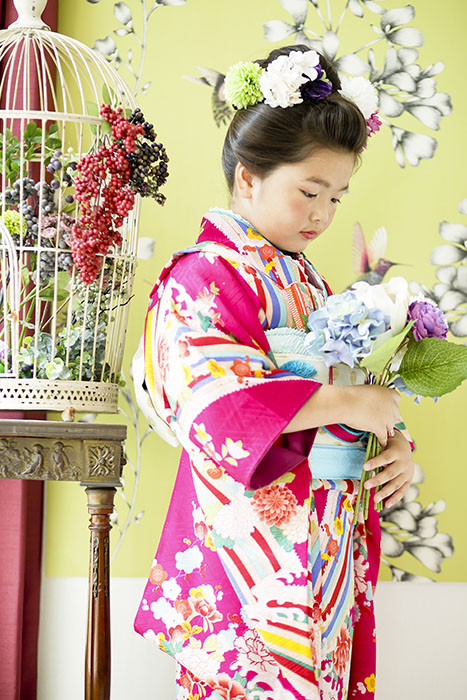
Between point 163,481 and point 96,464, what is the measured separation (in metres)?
0.48

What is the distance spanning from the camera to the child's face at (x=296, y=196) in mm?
1161

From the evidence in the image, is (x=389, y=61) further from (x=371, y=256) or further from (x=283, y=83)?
(x=283, y=83)

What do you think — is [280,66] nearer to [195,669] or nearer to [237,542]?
[237,542]

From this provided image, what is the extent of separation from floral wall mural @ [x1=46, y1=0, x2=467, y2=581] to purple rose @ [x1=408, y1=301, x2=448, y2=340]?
61 centimetres

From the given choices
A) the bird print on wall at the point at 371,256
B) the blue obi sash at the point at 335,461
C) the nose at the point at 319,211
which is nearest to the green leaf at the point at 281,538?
the blue obi sash at the point at 335,461

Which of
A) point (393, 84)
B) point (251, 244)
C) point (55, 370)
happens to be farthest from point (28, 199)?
point (393, 84)

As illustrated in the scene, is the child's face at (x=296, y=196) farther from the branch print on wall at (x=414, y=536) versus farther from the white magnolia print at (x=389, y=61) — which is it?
the branch print on wall at (x=414, y=536)

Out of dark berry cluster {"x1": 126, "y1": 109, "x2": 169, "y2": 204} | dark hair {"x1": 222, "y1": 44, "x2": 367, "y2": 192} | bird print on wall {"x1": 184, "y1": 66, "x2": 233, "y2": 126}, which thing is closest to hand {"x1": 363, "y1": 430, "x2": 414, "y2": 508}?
dark hair {"x1": 222, "y1": 44, "x2": 367, "y2": 192}

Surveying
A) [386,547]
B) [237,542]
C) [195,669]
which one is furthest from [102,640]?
[386,547]

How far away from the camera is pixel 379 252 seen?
5.54 feet

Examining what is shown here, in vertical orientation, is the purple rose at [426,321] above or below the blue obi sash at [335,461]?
above

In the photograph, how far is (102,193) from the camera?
1.23m

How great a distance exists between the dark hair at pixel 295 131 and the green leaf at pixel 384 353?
0.33 metres

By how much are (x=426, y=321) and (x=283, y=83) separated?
1.38 feet
